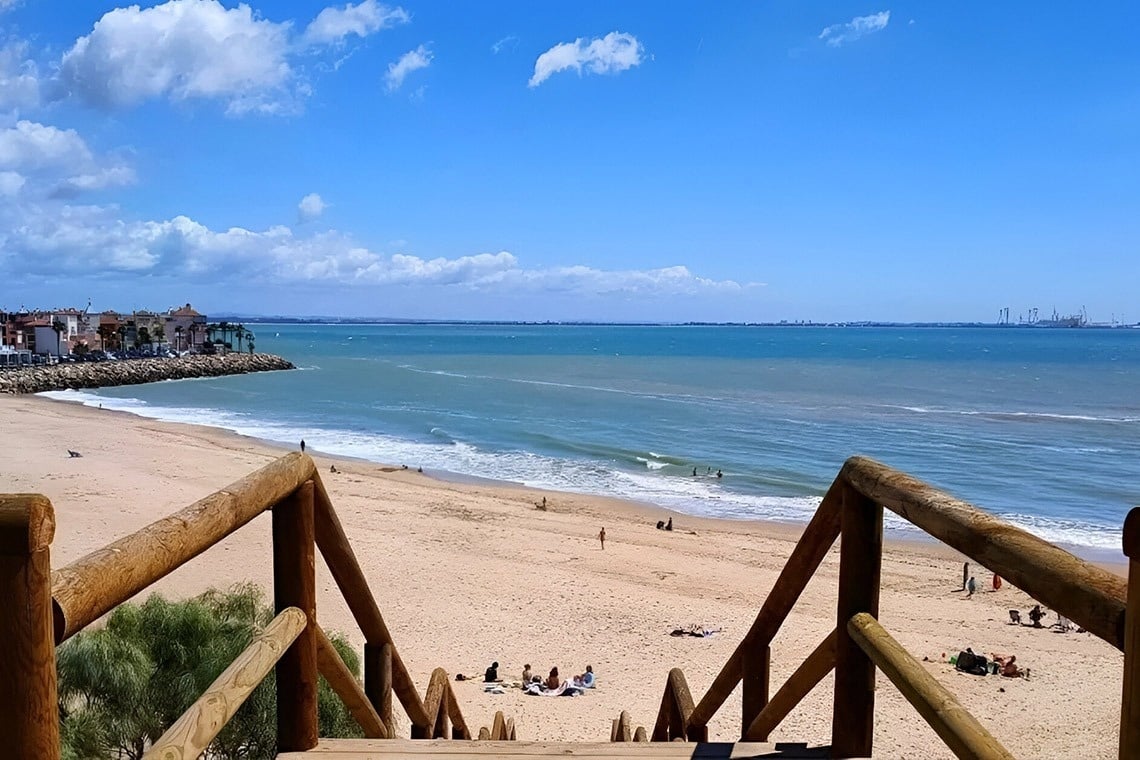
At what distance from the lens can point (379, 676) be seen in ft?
11.6

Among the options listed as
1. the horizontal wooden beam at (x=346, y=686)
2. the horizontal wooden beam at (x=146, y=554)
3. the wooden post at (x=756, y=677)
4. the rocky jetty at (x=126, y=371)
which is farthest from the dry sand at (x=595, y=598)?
the rocky jetty at (x=126, y=371)

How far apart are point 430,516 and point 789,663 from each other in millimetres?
12381

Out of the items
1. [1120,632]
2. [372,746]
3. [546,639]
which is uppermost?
[1120,632]

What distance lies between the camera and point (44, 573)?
46.6 inches

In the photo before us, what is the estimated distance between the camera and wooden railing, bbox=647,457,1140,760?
126 cm

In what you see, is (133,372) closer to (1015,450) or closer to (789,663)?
(1015,450)

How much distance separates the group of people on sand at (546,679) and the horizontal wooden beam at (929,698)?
33.8ft

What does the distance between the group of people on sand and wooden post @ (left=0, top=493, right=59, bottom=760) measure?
1143 centimetres

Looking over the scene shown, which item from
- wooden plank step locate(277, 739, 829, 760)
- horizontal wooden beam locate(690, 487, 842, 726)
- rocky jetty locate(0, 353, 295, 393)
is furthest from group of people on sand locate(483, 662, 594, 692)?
rocky jetty locate(0, 353, 295, 393)

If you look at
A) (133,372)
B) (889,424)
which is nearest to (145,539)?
(889,424)

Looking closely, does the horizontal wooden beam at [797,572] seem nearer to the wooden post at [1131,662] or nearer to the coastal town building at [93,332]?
the wooden post at [1131,662]

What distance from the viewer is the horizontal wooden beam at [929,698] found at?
65.8 inches

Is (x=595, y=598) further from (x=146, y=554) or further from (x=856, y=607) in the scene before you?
(x=146, y=554)

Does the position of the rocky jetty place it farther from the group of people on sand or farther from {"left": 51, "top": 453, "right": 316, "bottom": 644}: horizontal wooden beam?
{"left": 51, "top": 453, "right": 316, "bottom": 644}: horizontal wooden beam
